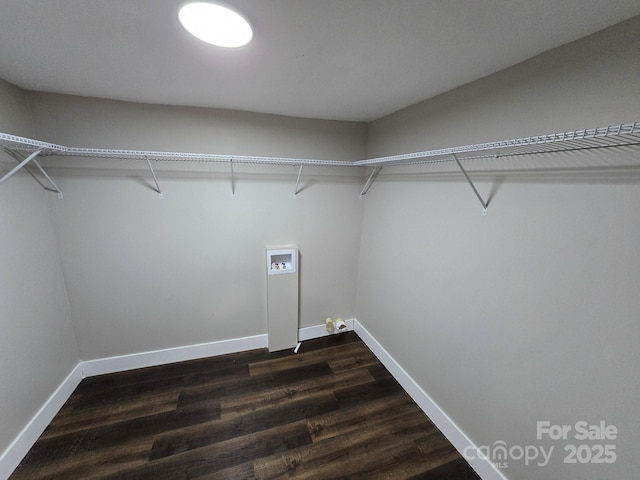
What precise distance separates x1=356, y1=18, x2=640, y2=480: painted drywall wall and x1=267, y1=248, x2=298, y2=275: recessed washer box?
106cm

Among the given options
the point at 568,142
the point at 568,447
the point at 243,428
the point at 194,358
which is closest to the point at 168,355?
the point at 194,358

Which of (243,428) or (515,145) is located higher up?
(515,145)

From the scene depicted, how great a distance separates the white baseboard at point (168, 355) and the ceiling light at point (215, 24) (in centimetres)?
229

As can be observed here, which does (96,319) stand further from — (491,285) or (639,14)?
(639,14)

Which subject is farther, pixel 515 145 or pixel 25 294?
pixel 25 294

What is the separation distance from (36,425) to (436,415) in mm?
2606

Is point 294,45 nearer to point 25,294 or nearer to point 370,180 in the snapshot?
point 370,180

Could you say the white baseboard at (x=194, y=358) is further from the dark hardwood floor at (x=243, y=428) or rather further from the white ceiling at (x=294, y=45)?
the white ceiling at (x=294, y=45)

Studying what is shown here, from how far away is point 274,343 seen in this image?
241cm

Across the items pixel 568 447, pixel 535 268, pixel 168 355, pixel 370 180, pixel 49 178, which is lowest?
pixel 168 355

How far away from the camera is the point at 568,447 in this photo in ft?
3.44

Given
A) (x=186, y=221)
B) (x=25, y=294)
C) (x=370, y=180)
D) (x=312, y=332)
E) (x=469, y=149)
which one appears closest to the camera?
(x=469, y=149)

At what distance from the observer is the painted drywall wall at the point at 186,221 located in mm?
1754

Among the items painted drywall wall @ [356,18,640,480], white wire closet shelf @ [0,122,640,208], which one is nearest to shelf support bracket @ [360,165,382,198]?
white wire closet shelf @ [0,122,640,208]
